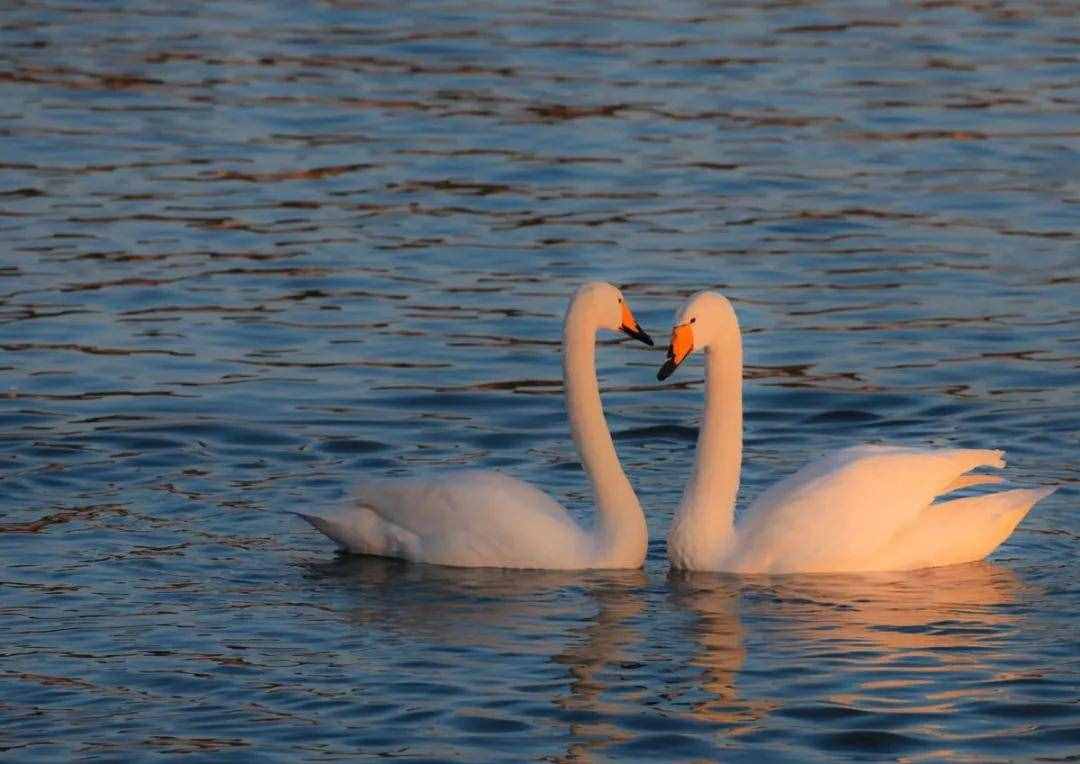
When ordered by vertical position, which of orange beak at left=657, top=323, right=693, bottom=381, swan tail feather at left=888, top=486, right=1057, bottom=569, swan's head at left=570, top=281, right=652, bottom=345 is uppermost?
swan's head at left=570, top=281, right=652, bottom=345

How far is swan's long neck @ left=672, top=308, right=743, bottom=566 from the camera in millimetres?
11766

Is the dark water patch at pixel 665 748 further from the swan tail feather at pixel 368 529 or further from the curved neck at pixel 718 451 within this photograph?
the swan tail feather at pixel 368 529

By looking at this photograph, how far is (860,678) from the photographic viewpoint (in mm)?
9984

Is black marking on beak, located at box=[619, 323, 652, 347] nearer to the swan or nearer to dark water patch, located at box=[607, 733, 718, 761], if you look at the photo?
the swan

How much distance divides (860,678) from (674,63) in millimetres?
15187

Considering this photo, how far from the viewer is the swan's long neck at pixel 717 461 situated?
38.6 ft

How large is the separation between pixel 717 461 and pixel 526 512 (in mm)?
962

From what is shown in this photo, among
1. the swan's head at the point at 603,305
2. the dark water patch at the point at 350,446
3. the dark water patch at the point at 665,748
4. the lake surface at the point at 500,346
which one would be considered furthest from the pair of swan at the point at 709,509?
the dark water patch at the point at 665,748

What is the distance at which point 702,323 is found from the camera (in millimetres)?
11812

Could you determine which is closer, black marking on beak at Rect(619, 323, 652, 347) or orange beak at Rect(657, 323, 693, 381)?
orange beak at Rect(657, 323, 693, 381)

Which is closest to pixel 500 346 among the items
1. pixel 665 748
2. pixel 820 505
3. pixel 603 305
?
pixel 603 305

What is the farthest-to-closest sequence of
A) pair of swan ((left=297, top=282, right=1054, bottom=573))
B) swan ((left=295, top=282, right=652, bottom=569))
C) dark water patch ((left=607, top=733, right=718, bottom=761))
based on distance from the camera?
swan ((left=295, top=282, right=652, bottom=569)) → pair of swan ((left=297, top=282, right=1054, bottom=573)) → dark water patch ((left=607, top=733, right=718, bottom=761))

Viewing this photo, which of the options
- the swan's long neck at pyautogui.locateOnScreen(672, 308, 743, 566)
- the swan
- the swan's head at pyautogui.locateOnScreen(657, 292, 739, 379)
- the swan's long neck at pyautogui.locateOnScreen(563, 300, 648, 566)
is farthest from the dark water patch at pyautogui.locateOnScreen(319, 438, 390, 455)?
the swan's head at pyautogui.locateOnScreen(657, 292, 739, 379)

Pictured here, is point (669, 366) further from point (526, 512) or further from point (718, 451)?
point (526, 512)
